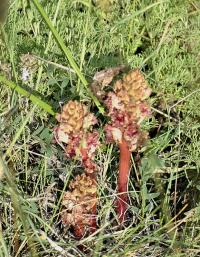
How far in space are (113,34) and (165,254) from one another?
2.52 ft

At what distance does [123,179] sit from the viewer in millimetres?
1282

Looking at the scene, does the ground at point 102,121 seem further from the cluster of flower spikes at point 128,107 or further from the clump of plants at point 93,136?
the cluster of flower spikes at point 128,107

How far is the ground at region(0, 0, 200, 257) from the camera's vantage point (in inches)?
49.8

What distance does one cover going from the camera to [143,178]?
1.35 meters

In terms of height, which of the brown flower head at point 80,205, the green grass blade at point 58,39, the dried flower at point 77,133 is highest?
the green grass blade at point 58,39

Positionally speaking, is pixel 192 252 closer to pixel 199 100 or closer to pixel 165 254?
pixel 165 254

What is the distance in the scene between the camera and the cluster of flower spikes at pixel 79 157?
119 centimetres

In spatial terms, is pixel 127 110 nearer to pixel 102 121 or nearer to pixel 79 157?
pixel 79 157

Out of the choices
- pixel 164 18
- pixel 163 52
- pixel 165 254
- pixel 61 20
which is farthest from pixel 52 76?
pixel 165 254

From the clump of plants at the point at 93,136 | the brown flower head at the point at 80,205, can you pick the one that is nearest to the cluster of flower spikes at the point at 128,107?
the clump of plants at the point at 93,136

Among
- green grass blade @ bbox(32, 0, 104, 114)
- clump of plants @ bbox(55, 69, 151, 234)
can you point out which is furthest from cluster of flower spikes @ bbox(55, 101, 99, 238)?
green grass blade @ bbox(32, 0, 104, 114)

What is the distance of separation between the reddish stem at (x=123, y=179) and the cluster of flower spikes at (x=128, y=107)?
0.02 m

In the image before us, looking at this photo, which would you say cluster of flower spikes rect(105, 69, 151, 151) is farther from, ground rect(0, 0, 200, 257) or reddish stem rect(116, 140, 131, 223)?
ground rect(0, 0, 200, 257)

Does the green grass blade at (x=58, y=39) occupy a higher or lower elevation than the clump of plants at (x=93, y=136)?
higher
